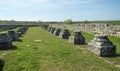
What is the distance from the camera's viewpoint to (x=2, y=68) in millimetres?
9656

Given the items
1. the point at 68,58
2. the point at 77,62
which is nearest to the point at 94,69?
the point at 77,62

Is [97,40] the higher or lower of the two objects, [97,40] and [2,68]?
the higher

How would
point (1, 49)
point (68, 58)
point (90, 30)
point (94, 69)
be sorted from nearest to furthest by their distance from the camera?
point (94, 69) < point (68, 58) < point (1, 49) < point (90, 30)

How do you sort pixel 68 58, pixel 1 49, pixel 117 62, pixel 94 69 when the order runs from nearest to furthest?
1. pixel 94 69
2. pixel 117 62
3. pixel 68 58
4. pixel 1 49

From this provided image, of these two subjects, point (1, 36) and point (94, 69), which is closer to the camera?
point (94, 69)

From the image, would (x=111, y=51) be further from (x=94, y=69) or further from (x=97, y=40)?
(x=94, y=69)

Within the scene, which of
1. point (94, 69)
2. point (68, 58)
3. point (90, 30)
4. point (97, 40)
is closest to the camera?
point (94, 69)

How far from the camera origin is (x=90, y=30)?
30.4 metres

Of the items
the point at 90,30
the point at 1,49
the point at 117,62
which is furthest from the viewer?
the point at 90,30

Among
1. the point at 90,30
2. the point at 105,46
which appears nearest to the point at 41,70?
the point at 105,46

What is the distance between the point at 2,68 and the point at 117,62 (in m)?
5.04

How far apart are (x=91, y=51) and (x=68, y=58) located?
2.52 meters

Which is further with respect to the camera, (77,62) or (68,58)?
(68,58)

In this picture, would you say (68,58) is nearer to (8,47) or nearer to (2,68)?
(2,68)
